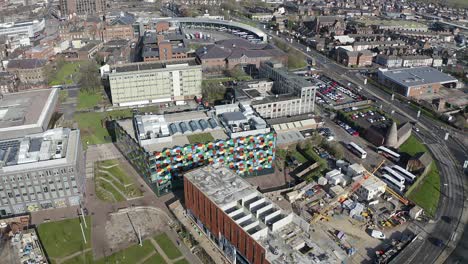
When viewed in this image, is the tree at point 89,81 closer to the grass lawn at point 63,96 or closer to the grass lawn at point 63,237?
the grass lawn at point 63,96

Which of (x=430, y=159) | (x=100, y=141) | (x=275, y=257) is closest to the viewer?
(x=275, y=257)

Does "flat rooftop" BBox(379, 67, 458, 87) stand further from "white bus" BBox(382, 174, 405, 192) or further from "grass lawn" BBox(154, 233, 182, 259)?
"grass lawn" BBox(154, 233, 182, 259)

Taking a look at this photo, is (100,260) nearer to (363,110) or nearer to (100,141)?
(100,141)

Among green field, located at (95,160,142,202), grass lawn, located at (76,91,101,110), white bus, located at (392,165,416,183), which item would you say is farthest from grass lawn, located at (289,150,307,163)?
grass lawn, located at (76,91,101,110)

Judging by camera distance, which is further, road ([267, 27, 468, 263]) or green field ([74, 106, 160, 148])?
green field ([74, 106, 160, 148])

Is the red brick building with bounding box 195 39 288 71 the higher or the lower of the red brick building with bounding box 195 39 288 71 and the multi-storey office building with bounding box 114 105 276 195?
the higher

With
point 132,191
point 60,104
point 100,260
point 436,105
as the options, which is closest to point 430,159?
point 436,105

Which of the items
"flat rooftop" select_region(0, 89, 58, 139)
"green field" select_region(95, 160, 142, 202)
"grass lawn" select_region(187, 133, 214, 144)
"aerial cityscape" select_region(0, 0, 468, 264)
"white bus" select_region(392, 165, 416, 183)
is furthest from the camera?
"flat rooftop" select_region(0, 89, 58, 139)
